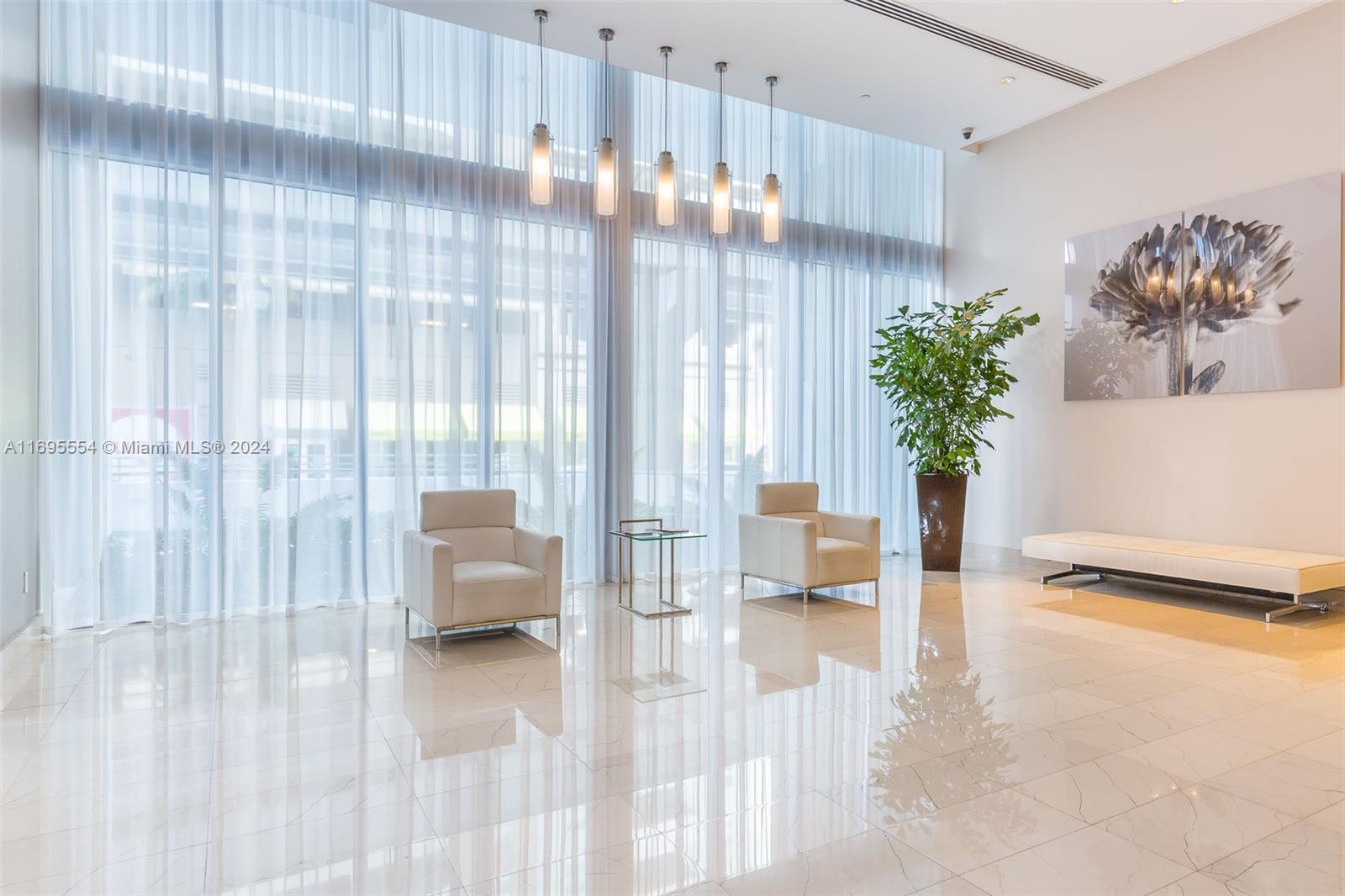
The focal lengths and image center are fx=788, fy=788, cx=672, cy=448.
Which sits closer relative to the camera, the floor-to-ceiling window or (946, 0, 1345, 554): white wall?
the floor-to-ceiling window

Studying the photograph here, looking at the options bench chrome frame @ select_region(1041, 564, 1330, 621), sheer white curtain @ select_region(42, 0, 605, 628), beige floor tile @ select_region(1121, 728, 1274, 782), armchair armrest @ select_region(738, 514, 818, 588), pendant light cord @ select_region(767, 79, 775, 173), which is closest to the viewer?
beige floor tile @ select_region(1121, 728, 1274, 782)

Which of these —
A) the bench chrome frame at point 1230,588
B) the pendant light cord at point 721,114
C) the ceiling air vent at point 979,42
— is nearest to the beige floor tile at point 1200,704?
the bench chrome frame at point 1230,588

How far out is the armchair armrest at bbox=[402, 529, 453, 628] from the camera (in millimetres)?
4492

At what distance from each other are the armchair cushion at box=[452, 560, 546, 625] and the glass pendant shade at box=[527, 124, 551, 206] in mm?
2213

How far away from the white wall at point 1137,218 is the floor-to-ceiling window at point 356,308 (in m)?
2.17

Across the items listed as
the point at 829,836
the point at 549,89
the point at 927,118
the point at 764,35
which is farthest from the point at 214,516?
the point at 927,118

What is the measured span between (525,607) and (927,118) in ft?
18.6

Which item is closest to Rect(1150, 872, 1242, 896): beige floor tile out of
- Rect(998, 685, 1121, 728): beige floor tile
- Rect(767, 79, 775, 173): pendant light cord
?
Rect(998, 685, 1121, 728): beige floor tile

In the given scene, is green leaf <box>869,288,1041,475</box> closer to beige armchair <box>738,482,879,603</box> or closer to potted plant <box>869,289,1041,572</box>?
potted plant <box>869,289,1041,572</box>

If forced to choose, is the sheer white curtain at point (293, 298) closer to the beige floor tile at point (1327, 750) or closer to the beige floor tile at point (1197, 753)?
the beige floor tile at point (1197, 753)

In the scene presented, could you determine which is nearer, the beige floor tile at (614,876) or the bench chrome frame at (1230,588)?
the beige floor tile at (614,876)

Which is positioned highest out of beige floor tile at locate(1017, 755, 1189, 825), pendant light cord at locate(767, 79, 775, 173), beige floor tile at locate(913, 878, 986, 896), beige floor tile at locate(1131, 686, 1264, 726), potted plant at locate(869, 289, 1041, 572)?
pendant light cord at locate(767, 79, 775, 173)

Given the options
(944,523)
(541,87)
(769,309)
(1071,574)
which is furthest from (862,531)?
(541,87)

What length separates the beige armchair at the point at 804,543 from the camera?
5871 millimetres
